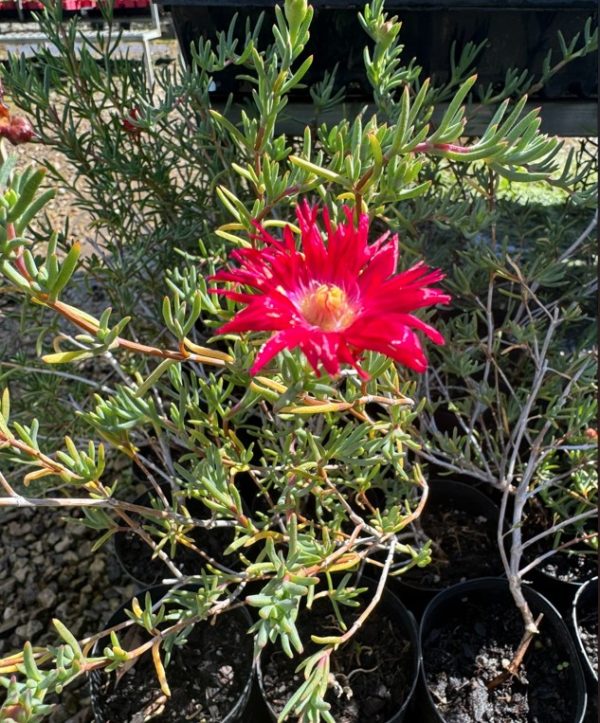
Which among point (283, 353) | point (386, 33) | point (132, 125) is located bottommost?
point (283, 353)

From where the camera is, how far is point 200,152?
1.17 metres

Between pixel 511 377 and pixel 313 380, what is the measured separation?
94cm

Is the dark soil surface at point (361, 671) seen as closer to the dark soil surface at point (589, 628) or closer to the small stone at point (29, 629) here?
the dark soil surface at point (589, 628)

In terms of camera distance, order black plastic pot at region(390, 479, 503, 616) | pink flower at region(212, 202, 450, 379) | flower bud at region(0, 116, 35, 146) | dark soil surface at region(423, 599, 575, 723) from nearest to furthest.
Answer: pink flower at region(212, 202, 450, 379) < flower bud at region(0, 116, 35, 146) < dark soil surface at region(423, 599, 575, 723) < black plastic pot at region(390, 479, 503, 616)

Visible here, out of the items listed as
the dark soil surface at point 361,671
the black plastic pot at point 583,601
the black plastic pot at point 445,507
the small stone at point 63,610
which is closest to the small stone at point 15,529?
the small stone at point 63,610

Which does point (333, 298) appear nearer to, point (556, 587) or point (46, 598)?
point (556, 587)

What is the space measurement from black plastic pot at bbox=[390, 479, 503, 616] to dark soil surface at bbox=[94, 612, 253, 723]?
11.6 inches

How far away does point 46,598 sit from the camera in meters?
1.35

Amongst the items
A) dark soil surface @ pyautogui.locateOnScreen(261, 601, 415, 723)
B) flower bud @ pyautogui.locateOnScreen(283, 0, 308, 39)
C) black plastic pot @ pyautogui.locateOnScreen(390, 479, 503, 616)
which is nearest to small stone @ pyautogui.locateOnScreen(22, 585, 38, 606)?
dark soil surface @ pyautogui.locateOnScreen(261, 601, 415, 723)

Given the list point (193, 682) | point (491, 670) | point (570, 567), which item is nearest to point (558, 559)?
point (570, 567)

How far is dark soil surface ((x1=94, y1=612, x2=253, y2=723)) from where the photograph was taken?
1006 millimetres

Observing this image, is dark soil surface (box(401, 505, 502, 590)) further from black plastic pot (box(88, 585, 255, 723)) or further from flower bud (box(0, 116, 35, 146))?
flower bud (box(0, 116, 35, 146))

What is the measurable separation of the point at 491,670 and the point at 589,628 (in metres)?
0.20

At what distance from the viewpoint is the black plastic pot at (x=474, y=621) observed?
102cm
